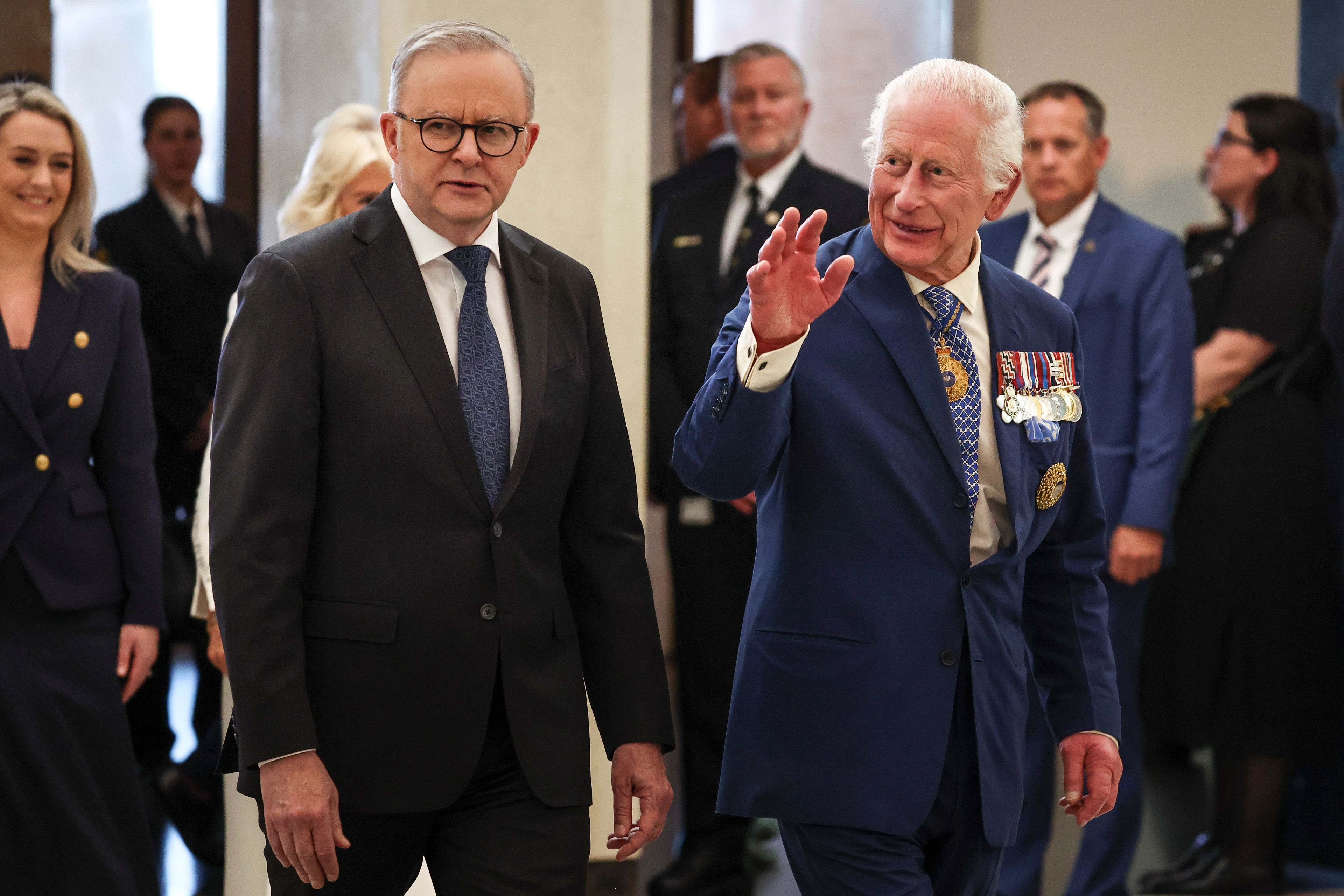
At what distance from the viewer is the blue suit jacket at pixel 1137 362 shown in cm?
411

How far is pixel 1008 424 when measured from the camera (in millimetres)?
2340

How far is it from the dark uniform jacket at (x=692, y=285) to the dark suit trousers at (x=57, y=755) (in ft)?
5.43

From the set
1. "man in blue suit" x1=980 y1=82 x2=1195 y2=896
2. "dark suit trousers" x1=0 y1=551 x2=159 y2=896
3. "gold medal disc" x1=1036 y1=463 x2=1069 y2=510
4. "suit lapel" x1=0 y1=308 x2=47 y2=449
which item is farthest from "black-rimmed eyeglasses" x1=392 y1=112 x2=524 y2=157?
"man in blue suit" x1=980 y1=82 x2=1195 y2=896

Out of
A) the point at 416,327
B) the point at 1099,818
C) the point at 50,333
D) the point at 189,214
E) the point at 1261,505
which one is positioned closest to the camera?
the point at 416,327

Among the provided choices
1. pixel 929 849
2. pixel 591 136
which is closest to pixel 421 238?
pixel 929 849

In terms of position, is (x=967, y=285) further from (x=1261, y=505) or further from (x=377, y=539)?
(x=1261, y=505)

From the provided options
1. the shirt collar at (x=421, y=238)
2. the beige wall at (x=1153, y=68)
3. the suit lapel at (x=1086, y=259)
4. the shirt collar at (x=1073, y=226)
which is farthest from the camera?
the beige wall at (x=1153, y=68)

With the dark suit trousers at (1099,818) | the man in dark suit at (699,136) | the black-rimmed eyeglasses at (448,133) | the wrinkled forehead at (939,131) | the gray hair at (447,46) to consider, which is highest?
the man in dark suit at (699,136)

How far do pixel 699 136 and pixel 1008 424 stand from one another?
3.92 m

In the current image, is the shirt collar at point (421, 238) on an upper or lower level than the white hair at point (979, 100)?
lower

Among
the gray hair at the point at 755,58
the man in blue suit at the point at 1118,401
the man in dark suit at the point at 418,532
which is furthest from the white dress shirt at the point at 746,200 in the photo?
the man in dark suit at the point at 418,532

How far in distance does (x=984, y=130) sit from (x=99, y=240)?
3.41 m

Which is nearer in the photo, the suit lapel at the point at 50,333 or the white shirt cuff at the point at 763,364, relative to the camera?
the white shirt cuff at the point at 763,364

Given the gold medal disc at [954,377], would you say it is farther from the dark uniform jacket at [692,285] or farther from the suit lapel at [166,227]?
the suit lapel at [166,227]
